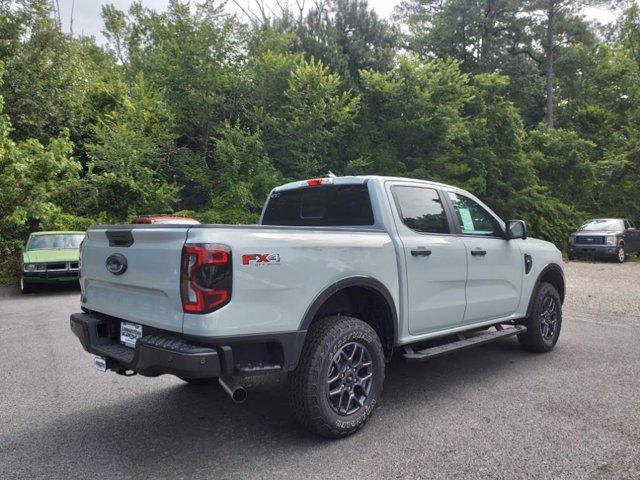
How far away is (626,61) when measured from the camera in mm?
30203

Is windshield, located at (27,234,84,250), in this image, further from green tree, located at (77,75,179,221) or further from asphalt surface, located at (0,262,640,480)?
asphalt surface, located at (0,262,640,480)

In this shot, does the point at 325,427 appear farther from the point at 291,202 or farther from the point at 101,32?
the point at 101,32

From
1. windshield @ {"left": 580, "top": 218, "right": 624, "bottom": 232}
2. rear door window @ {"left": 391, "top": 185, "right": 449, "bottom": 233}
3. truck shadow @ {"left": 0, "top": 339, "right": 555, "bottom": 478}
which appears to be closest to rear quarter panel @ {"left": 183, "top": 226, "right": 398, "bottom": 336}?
rear door window @ {"left": 391, "top": 185, "right": 449, "bottom": 233}

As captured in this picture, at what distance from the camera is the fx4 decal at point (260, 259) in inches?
118

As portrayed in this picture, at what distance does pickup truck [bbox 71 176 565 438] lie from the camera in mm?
2949

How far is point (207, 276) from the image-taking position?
9.55 feet

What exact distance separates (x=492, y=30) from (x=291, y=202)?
30475 millimetres

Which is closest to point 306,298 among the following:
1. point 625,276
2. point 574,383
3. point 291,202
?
point 291,202

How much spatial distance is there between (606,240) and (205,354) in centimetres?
1860

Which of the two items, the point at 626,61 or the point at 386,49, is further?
the point at 626,61

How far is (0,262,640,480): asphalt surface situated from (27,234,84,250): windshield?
705 cm

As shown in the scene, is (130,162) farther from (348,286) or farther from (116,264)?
(348,286)

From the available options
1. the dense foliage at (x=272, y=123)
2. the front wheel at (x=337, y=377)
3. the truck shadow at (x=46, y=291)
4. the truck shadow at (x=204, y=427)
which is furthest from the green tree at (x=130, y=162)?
the front wheel at (x=337, y=377)

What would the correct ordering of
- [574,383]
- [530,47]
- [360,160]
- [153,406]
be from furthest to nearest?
[530,47] → [360,160] → [574,383] → [153,406]
